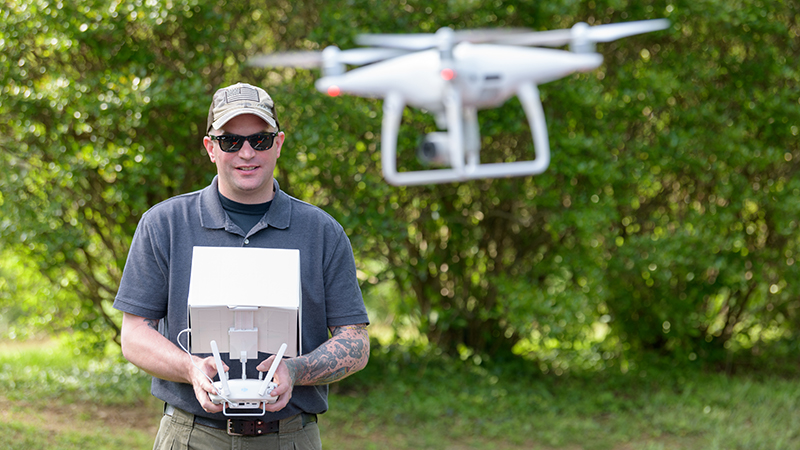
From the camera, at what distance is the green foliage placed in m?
6.08

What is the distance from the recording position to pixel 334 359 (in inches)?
84.4

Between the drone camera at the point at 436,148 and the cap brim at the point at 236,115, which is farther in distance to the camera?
the drone camera at the point at 436,148

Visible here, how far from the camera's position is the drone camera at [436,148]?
14.6 ft

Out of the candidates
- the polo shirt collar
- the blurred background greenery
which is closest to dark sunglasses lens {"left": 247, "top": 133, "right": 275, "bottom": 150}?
the polo shirt collar

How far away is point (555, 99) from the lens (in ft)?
23.4

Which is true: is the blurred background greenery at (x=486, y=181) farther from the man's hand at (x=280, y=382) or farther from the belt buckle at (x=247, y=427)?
the man's hand at (x=280, y=382)

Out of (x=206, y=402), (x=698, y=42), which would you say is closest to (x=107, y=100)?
(x=206, y=402)

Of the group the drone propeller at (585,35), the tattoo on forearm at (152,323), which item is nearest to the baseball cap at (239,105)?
the tattoo on forearm at (152,323)

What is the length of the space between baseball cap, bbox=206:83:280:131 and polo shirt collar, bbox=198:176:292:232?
0.21 m

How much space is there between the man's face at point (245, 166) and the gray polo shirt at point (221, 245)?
0.18ft

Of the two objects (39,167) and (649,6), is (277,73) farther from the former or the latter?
(649,6)

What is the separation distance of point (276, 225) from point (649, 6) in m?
6.14

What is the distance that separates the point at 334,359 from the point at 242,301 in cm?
34

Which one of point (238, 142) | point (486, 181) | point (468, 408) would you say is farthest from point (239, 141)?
point (486, 181)
